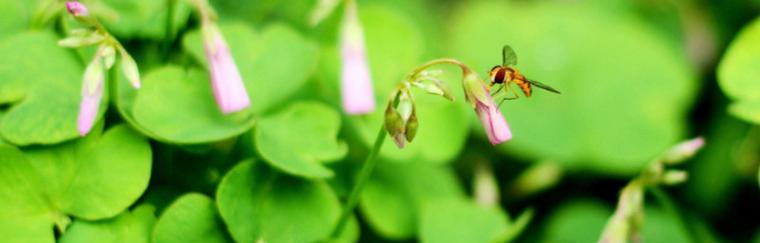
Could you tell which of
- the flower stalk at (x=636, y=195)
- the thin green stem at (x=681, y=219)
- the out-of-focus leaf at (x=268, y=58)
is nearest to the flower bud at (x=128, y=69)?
the out-of-focus leaf at (x=268, y=58)

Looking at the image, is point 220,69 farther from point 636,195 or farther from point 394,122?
point 636,195

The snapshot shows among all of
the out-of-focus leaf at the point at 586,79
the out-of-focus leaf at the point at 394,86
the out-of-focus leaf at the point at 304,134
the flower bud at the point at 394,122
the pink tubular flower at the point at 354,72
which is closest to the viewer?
the flower bud at the point at 394,122

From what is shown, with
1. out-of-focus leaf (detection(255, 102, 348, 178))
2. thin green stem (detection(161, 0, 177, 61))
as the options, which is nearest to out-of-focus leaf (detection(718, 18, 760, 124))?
out-of-focus leaf (detection(255, 102, 348, 178))

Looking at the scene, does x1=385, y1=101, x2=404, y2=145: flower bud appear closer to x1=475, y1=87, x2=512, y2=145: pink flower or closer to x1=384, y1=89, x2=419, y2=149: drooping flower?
x1=384, y1=89, x2=419, y2=149: drooping flower

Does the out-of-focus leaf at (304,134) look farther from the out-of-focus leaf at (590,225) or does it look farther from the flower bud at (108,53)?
the out-of-focus leaf at (590,225)

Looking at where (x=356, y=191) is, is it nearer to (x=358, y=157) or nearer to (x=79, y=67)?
(x=358, y=157)
